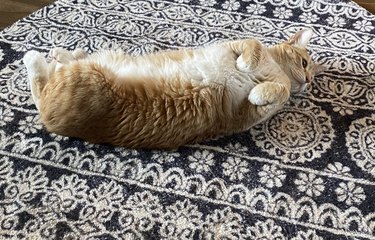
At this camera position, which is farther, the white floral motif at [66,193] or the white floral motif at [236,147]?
the white floral motif at [236,147]

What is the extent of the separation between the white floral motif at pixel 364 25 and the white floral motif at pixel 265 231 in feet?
3.94

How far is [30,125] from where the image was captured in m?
1.77

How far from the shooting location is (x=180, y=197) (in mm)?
1547

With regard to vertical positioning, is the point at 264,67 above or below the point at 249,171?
above

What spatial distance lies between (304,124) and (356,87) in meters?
0.32

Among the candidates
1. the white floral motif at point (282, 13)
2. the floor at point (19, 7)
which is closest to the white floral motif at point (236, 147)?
the white floral motif at point (282, 13)

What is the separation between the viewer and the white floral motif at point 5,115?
179cm

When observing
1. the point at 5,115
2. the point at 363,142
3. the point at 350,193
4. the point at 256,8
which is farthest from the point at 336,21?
the point at 5,115

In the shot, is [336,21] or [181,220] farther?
[336,21]

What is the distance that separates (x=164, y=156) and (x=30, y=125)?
518mm

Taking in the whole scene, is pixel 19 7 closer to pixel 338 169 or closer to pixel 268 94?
pixel 268 94

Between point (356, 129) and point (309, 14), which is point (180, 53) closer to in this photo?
point (356, 129)

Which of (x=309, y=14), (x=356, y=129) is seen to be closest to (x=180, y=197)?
(x=356, y=129)

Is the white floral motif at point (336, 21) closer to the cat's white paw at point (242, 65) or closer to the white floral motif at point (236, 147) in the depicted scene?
the cat's white paw at point (242, 65)
